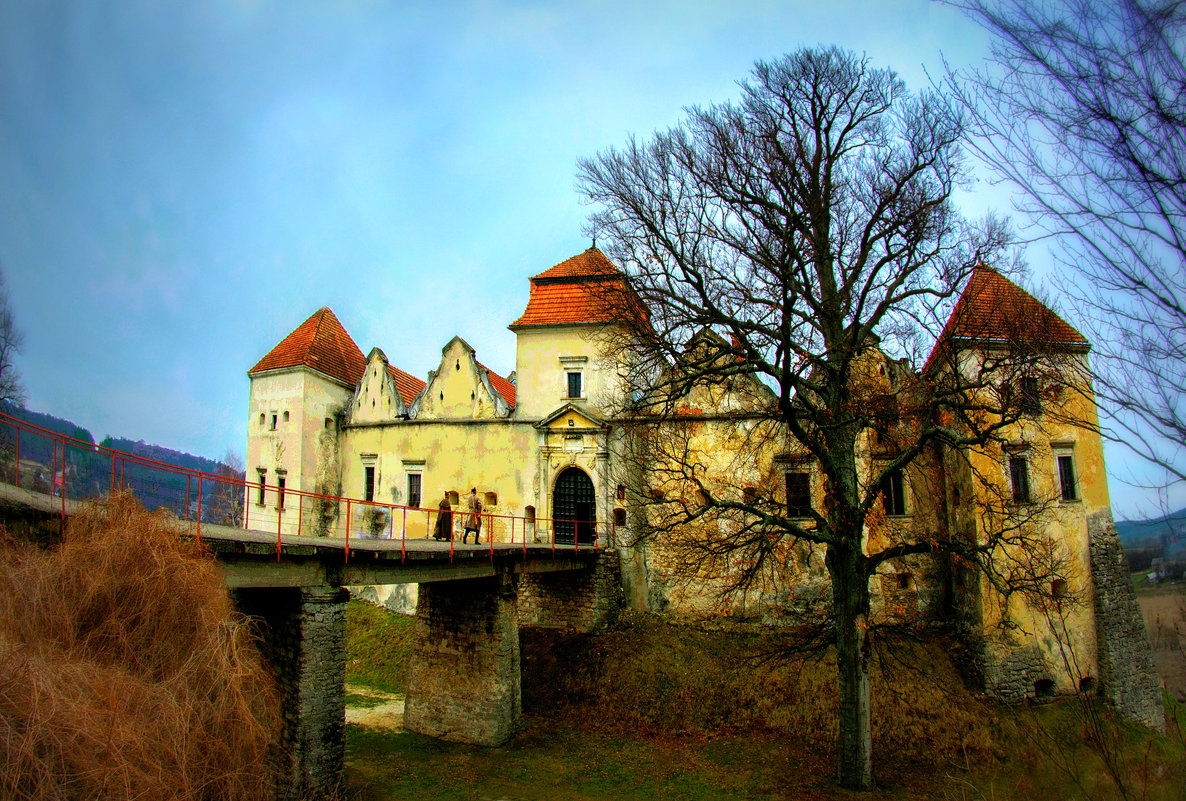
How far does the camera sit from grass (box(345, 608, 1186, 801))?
1212 centimetres

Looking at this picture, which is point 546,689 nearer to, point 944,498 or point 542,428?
point 542,428

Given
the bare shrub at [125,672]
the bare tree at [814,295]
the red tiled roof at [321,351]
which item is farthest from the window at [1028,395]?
the red tiled roof at [321,351]

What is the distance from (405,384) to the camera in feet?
83.5

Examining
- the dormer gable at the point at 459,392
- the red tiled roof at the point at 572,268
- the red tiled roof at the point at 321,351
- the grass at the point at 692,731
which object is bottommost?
the grass at the point at 692,731

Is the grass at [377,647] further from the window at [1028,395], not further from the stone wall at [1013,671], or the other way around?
the window at [1028,395]

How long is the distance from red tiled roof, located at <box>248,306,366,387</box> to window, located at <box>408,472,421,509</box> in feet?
13.7

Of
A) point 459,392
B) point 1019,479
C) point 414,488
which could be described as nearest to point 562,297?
point 459,392

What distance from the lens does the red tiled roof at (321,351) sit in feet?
72.5

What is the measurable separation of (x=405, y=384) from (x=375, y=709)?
12.3 metres

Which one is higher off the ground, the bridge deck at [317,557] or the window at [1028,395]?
the window at [1028,395]

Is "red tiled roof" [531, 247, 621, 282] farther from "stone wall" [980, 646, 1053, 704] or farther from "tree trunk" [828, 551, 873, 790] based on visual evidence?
"stone wall" [980, 646, 1053, 704]

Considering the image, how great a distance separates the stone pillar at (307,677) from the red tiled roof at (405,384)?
13.4m

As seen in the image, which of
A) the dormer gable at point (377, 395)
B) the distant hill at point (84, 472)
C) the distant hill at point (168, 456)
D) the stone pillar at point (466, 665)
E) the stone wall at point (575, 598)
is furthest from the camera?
the distant hill at point (168, 456)

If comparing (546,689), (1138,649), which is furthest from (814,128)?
(1138,649)
